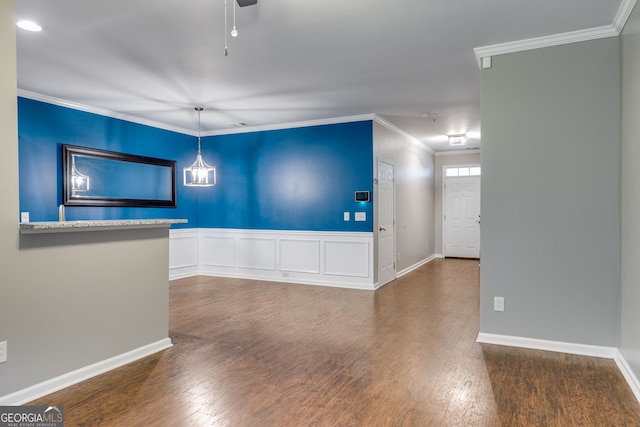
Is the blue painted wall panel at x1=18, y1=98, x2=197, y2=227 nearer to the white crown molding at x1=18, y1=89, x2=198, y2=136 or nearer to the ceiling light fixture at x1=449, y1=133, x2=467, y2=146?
the white crown molding at x1=18, y1=89, x2=198, y2=136

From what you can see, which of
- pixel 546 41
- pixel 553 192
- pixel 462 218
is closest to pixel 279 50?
pixel 546 41

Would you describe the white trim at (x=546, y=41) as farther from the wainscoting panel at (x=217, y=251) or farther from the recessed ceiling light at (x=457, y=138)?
the wainscoting panel at (x=217, y=251)

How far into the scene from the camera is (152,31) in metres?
3.19

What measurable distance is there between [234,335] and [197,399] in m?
1.31

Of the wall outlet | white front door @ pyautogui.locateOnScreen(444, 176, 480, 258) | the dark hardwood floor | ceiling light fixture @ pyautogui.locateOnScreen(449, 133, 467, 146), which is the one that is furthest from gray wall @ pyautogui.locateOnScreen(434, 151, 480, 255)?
the wall outlet

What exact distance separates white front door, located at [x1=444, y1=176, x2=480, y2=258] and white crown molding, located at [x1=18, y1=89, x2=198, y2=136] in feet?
20.3

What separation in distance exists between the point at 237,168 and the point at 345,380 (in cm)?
495

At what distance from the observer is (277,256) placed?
6707mm

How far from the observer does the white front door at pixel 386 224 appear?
6266 mm

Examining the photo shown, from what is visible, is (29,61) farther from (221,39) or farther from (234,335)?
(234,335)

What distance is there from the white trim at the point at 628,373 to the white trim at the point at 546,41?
2479mm

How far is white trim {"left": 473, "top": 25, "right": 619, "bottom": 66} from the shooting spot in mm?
3164

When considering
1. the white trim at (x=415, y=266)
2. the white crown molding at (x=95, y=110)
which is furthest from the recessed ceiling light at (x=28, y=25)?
the white trim at (x=415, y=266)

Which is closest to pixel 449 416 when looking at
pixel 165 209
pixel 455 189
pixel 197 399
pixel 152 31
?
pixel 197 399
